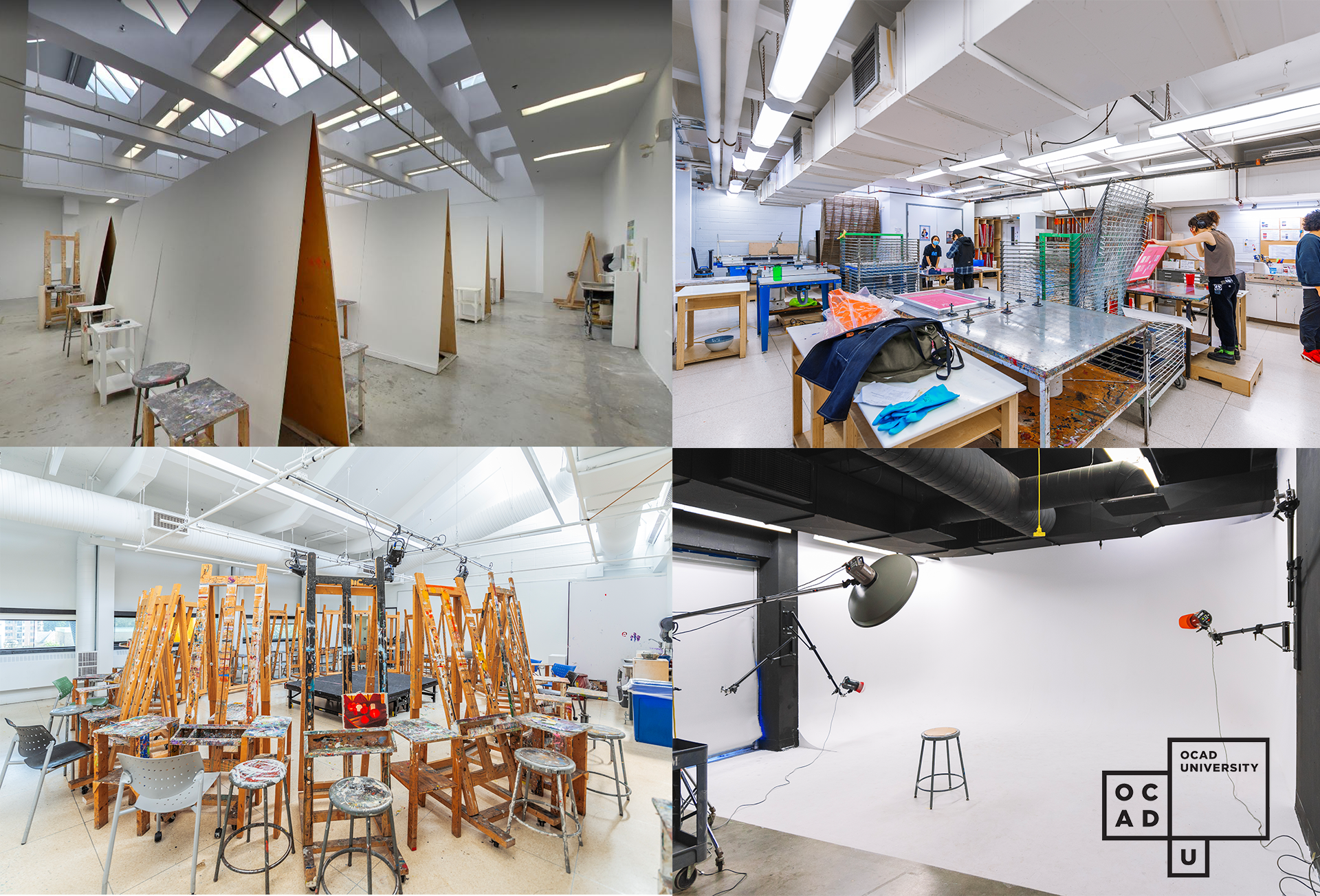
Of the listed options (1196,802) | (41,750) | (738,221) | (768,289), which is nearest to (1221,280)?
(768,289)

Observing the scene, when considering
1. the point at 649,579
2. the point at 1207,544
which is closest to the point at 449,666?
the point at 649,579

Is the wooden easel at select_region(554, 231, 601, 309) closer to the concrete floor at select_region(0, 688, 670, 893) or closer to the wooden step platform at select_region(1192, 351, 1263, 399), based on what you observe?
the wooden step platform at select_region(1192, 351, 1263, 399)

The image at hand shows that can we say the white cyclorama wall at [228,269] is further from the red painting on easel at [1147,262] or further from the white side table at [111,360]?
the red painting on easel at [1147,262]

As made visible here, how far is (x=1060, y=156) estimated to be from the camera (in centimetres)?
545

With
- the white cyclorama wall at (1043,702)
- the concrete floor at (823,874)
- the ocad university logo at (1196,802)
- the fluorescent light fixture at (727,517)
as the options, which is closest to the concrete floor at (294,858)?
the concrete floor at (823,874)

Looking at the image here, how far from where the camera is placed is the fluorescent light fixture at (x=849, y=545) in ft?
16.4

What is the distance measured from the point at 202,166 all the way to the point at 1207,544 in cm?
810

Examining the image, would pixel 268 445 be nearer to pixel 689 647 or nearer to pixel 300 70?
pixel 300 70

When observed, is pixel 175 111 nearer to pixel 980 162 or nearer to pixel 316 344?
pixel 316 344

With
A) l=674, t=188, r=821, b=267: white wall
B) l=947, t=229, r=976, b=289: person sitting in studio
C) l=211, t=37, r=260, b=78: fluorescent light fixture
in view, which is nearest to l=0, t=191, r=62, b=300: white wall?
l=211, t=37, r=260, b=78: fluorescent light fixture

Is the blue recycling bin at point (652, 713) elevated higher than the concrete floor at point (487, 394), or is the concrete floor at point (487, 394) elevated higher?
the concrete floor at point (487, 394)

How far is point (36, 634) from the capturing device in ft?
14.0

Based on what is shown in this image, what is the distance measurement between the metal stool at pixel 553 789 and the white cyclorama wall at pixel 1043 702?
1.17 metres

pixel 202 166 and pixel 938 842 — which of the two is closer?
pixel 202 166
